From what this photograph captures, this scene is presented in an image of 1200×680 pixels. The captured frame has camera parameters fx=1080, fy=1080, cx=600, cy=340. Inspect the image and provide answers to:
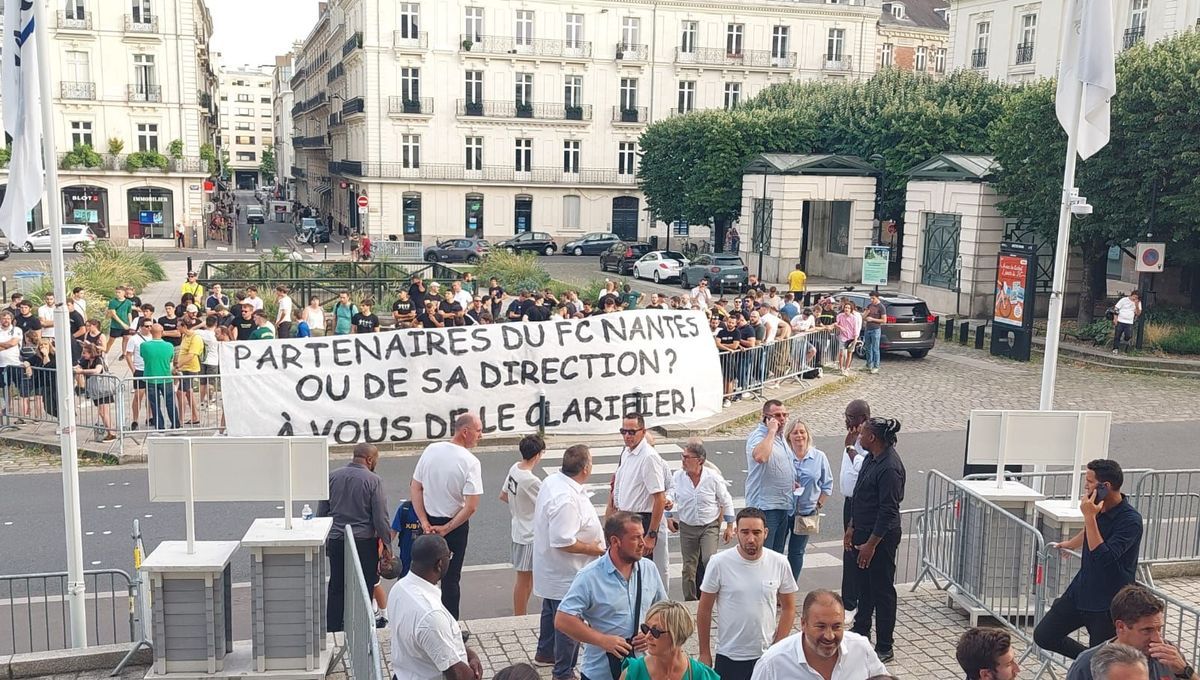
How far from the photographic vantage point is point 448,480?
8.35m

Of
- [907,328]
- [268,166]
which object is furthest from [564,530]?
[268,166]

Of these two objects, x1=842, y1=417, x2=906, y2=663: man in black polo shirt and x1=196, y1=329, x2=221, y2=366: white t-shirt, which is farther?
x1=196, y1=329, x2=221, y2=366: white t-shirt

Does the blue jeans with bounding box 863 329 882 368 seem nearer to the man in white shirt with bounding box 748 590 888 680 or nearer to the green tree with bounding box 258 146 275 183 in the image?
the man in white shirt with bounding box 748 590 888 680

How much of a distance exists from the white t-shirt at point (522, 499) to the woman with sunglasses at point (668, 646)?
138 inches

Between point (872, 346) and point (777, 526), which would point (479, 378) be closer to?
point (777, 526)

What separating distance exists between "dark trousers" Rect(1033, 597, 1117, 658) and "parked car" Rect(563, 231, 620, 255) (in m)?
51.8

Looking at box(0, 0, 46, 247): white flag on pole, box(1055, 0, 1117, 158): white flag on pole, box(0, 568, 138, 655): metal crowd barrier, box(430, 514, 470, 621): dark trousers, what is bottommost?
Answer: box(0, 568, 138, 655): metal crowd barrier

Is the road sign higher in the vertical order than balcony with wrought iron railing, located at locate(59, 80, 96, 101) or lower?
lower

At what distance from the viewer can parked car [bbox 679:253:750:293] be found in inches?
1528

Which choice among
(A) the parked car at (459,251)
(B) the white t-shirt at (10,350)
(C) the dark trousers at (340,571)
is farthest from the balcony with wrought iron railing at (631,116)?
(C) the dark trousers at (340,571)

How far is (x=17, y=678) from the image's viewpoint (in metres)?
7.71

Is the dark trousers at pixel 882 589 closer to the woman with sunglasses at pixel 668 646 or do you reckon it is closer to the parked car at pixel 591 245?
the woman with sunglasses at pixel 668 646

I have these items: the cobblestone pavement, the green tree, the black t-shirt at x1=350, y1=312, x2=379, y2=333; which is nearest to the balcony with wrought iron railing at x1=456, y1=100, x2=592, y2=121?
the cobblestone pavement

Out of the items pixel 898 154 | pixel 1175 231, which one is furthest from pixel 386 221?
pixel 1175 231
